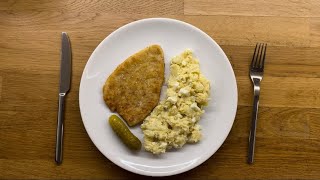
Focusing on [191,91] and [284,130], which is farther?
[284,130]

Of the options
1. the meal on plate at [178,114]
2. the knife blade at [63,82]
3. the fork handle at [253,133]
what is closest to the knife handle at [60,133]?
the knife blade at [63,82]

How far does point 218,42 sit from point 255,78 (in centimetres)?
28

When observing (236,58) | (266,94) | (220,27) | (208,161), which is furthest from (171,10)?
(208,161)

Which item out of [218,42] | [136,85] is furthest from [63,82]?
[218,42]

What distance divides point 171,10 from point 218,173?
929 millimetres

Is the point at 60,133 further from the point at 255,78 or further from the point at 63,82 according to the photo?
the point at 255,78

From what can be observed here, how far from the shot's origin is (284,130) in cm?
Result: 215

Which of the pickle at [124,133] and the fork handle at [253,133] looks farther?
the fork handle at [253,133]

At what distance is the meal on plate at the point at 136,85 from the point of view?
203 centimetres

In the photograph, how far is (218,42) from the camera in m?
2.21

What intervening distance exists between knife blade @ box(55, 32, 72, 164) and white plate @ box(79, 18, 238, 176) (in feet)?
0.45

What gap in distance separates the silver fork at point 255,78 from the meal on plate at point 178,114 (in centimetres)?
29

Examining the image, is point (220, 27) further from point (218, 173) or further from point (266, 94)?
point (218, 173)

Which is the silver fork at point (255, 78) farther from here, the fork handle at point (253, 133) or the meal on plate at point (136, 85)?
the meal on plate at point (136, 85)
